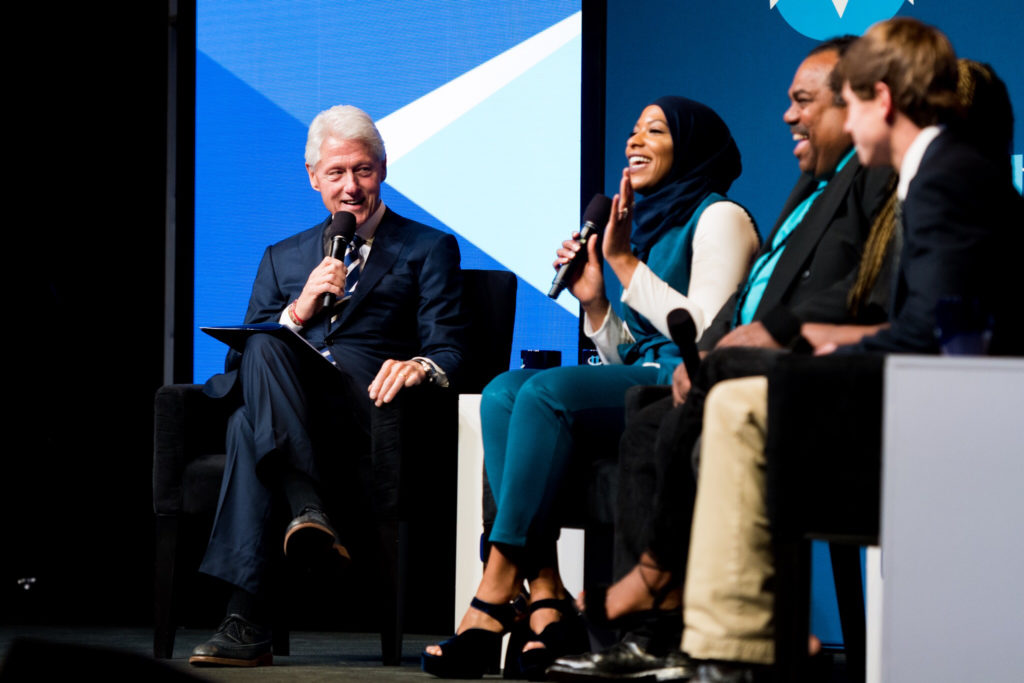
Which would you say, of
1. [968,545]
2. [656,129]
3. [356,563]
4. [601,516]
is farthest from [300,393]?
[968,545]

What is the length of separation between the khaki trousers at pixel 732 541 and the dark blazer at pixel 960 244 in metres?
0.25

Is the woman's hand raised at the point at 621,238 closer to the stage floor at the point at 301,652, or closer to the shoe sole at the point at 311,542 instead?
the shoe sole at the point at 311,542

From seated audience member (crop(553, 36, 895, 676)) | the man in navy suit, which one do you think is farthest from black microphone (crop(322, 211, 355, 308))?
seated audience member (crop(553, 36, 895, 676))

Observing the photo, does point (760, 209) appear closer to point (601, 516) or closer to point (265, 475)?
point (601, 516)

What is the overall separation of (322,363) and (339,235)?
40 cm

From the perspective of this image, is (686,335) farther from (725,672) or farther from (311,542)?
(311,542)

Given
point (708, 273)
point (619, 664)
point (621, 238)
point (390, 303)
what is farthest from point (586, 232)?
point (619, 664)

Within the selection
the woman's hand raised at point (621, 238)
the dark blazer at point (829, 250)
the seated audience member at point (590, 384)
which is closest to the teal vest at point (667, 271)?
the seated audience member at point (590, 384)

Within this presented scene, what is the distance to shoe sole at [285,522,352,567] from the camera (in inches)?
112

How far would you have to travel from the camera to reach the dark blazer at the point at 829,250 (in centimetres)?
211

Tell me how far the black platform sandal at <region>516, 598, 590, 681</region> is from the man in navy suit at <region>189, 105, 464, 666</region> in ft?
1.55

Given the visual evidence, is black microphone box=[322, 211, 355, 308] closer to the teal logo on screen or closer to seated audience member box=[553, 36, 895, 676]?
seated audience member box=[553, 36, 895, 676]

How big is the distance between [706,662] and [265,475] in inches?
57.5

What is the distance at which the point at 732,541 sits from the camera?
1803 mm
